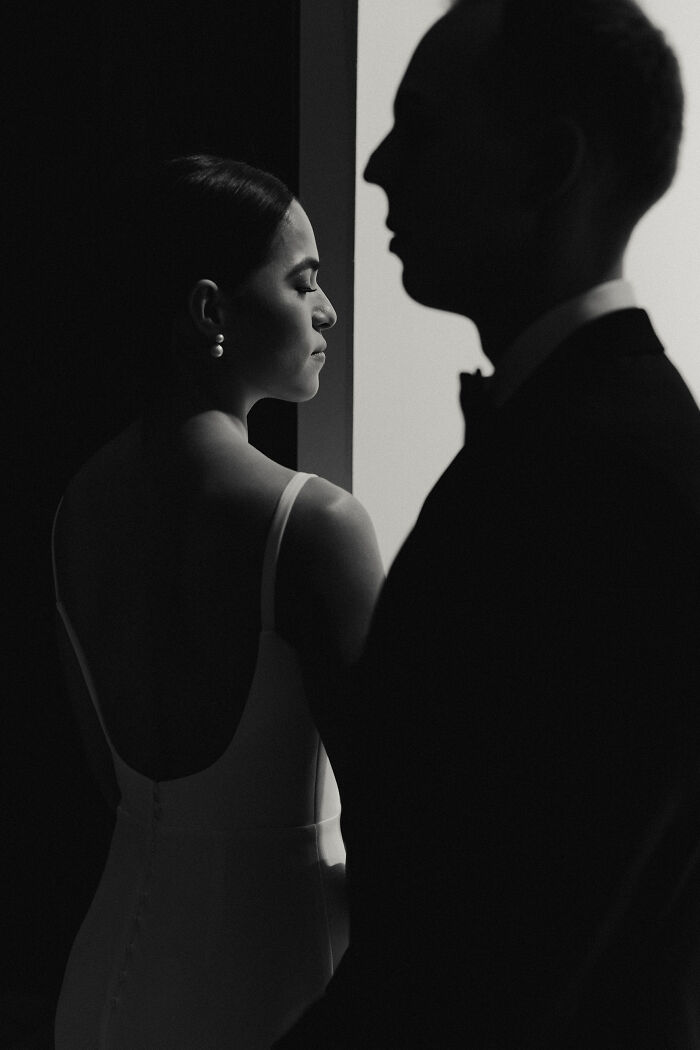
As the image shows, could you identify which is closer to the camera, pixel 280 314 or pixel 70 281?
pixel 280 314

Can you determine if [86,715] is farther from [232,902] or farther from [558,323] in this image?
[558,323]

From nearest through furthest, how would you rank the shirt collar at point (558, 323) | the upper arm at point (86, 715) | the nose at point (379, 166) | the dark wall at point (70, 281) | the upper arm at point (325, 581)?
the shirt collar at point (558, 323)
the nose at point (379, 166)
the upper arm at point (325, 581)
the upper arm at point (86, 715)
the dark wall at point (70, 281)

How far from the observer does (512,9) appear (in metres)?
0.82

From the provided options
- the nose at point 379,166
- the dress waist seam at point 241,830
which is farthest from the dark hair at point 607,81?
the dress waist seam at point 241,830

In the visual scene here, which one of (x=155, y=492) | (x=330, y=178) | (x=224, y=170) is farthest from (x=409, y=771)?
(x=330, y=178)

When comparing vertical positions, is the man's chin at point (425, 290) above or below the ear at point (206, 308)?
above

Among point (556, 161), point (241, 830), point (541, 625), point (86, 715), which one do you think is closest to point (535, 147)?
point (556, 161)

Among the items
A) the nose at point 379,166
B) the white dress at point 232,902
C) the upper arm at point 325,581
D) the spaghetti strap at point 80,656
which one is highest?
the nose at point 379,166

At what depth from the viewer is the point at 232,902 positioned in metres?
1.34

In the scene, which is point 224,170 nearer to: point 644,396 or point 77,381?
point 644,396

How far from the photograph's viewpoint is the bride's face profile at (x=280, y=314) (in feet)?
4.43

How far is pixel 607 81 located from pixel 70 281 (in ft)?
6.01

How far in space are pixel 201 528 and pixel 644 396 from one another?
0.68 m

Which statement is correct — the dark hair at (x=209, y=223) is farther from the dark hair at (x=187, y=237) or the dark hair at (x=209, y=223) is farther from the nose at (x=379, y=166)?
the nose at (x=379, y=166)
